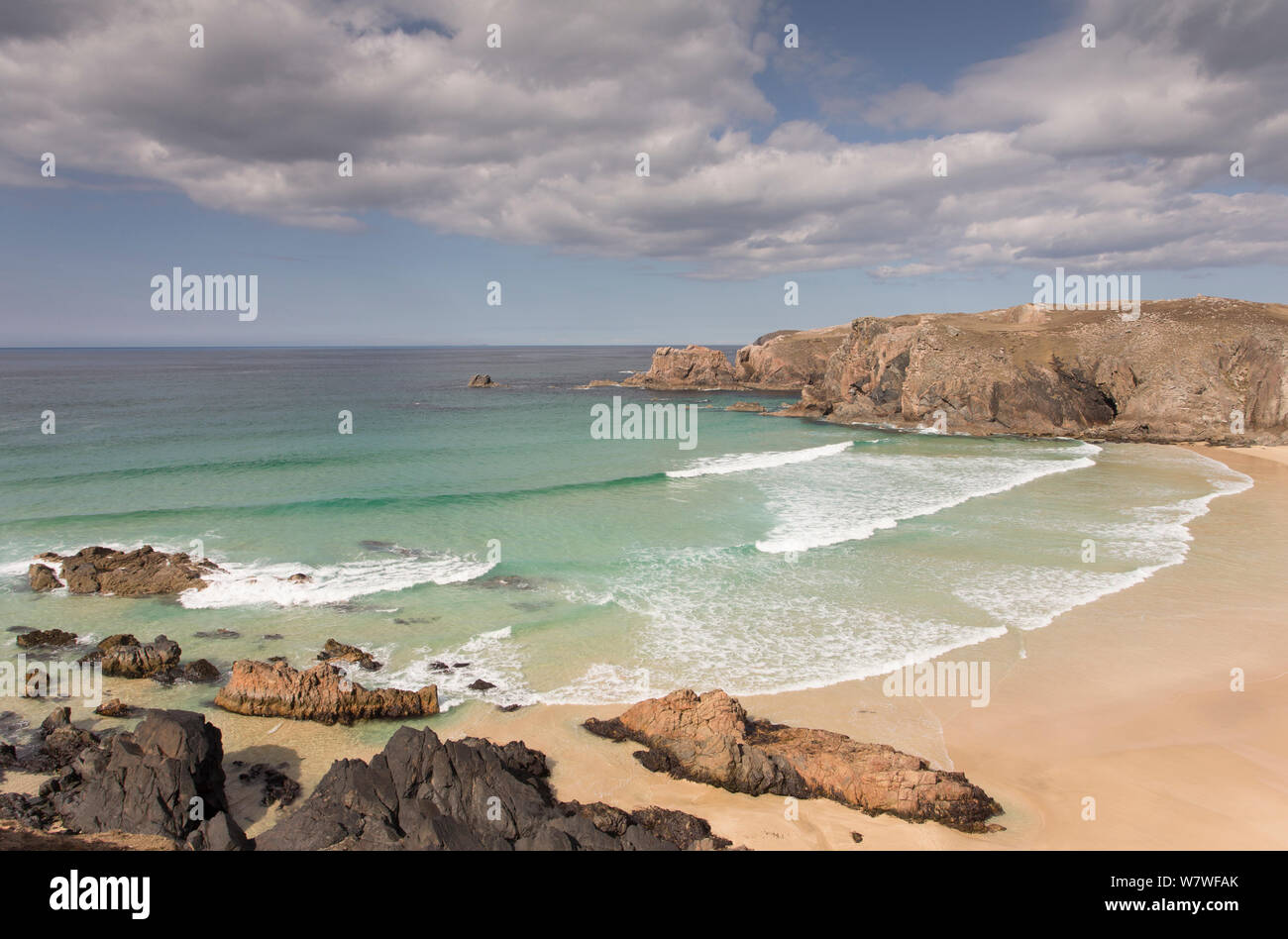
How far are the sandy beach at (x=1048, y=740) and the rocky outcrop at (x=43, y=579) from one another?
7137 mm

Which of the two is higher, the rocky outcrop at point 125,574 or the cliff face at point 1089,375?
the cliff face at point 1089,375

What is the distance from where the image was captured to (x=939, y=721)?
1293 centimetres

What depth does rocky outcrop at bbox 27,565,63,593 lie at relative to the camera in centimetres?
1877

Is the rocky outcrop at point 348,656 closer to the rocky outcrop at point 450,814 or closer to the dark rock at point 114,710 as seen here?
the dark rock at point 114,710

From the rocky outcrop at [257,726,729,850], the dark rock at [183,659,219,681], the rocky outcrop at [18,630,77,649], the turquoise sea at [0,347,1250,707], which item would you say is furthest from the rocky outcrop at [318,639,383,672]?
the rocky outcrop at [18,630,77,649]

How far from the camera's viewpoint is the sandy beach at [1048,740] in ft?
32.8

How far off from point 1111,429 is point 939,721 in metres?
48.4

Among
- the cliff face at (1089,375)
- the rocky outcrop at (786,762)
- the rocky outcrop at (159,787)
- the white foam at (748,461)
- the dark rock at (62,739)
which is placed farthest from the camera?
the cliff face at (1089,375)

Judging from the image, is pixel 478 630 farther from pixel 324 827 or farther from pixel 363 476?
pixel 363 476

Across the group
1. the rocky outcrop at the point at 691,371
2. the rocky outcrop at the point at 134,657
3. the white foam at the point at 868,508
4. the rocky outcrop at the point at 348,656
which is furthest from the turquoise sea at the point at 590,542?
the rocky outcrop at the point at 691,371

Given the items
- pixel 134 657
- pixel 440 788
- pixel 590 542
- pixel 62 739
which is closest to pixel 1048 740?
pixel 440 788

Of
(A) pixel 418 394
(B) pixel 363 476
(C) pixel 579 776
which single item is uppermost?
(A) pixel 418 394

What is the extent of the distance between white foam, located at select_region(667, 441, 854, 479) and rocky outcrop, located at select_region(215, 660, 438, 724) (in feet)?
75.1
